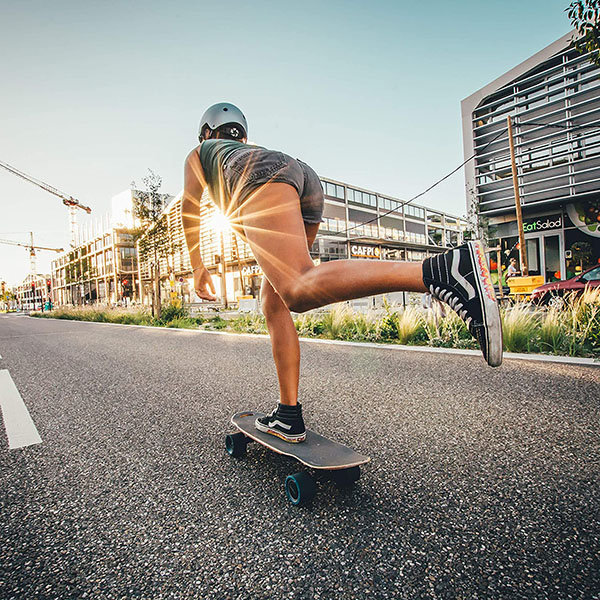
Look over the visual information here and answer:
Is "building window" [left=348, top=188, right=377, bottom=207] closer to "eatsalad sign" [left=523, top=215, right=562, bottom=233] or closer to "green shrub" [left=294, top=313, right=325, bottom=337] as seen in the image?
"eatsalad sign" [left=523, top=215, right=562, bottom=233]

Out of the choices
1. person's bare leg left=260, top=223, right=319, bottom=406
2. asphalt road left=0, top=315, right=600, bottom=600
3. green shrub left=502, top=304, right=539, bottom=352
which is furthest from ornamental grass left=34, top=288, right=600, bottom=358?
person's bare leg left=260, top=223, right=319, bottom=406

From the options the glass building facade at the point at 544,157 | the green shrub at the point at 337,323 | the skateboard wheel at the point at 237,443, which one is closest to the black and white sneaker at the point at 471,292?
the skateboard wheel at the point at 237,443

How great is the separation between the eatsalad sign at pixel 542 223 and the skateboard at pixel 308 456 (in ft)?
56.6

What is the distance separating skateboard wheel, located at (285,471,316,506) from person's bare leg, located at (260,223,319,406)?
430 millimetres

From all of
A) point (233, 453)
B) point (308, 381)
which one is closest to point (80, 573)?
point (233, 453)

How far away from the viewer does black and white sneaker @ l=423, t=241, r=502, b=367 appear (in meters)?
1.34

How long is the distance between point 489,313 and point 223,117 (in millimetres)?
1655

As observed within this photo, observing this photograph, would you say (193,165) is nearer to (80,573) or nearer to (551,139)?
(80,573)

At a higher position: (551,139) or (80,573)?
(551,139)

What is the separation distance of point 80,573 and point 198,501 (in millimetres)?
402

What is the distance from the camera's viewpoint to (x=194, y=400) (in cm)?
272

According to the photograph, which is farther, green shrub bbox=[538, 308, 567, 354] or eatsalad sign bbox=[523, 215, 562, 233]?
eatsalad sign bbox=[523, 215, 562, 233]

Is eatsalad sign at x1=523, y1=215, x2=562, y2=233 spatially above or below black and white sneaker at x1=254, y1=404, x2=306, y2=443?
above

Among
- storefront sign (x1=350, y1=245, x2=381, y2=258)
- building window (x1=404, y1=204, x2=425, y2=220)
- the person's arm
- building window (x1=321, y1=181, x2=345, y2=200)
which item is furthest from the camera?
building window (x1=404, y1=204, x2=425, y2=220)
